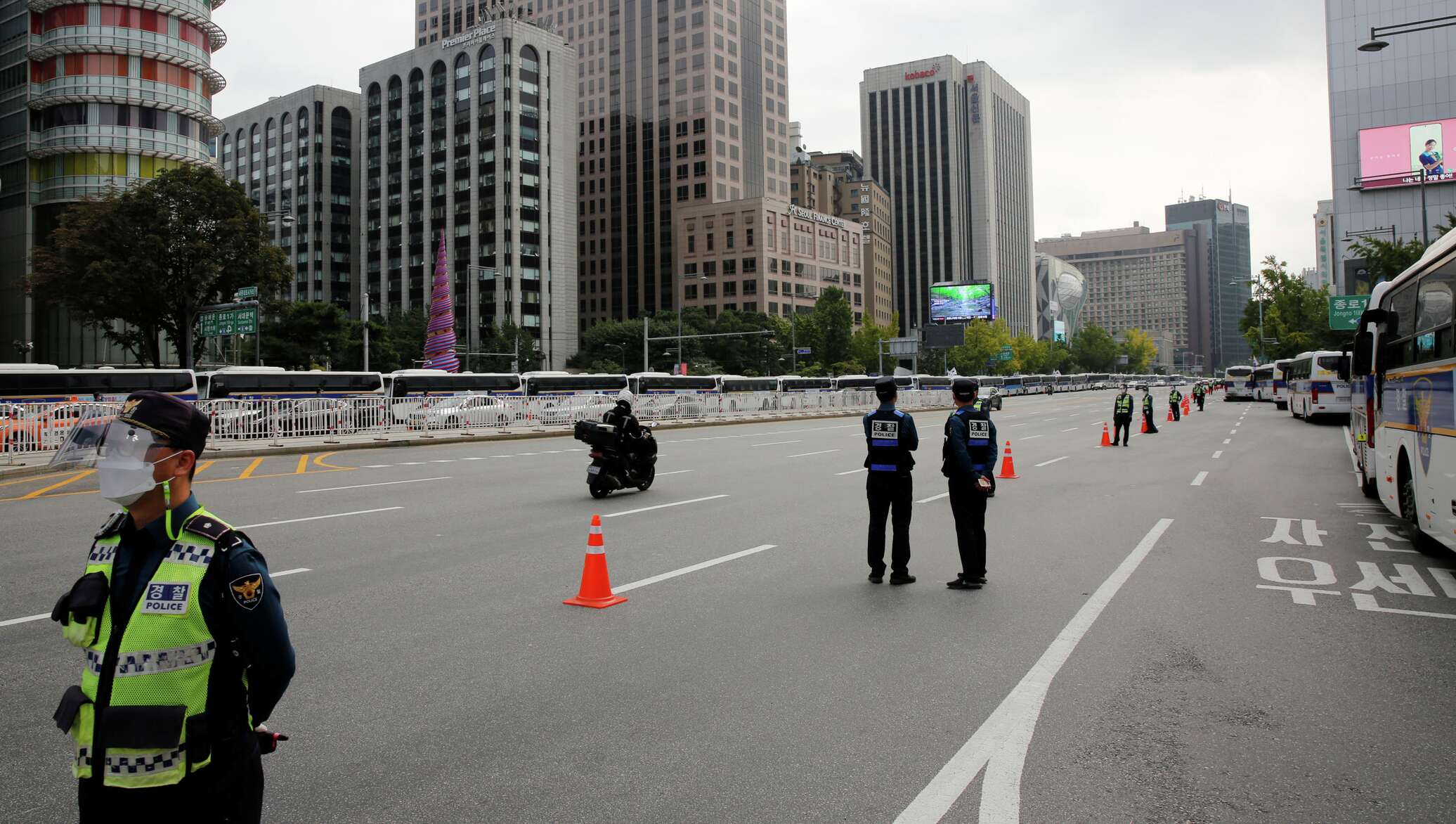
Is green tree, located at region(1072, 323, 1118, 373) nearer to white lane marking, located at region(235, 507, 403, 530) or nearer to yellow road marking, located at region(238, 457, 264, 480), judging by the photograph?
yellow road marking, located at region(238, 457, 264, 480)

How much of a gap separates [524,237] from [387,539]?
10656 cm

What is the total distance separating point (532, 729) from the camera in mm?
4469

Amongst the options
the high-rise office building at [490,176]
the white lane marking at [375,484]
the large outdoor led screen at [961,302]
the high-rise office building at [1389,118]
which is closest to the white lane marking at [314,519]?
the white lane marking at [375,484]

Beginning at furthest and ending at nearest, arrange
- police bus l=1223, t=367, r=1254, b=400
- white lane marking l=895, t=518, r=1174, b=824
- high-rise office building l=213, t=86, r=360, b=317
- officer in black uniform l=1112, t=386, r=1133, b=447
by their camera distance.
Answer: high-rise office building l=213, t=86, r=360, b=317, police bus l=1223, t=367, r=1254, b=400, officer in black uniform l=1112, t=386, r=1133, b=447, white lane marking l=895, t=518, r=1174, b=824

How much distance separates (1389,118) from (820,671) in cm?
10211

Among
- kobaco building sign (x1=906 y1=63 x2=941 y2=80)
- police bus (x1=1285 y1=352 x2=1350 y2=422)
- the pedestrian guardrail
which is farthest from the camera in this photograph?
kobaco building sign (x1=906 y1=63 x2=941 y2=80)

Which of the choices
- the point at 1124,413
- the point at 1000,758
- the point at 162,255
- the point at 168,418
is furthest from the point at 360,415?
the point at 168,418

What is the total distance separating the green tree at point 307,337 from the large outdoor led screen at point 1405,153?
88311mm

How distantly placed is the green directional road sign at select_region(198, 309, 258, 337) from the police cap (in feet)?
142

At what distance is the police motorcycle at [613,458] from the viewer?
13531mm

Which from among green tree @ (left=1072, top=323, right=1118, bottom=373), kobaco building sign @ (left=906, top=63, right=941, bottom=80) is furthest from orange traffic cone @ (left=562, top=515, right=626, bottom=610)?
kobaco building sign @ (left=906, top=63, right=941, bottom=80)

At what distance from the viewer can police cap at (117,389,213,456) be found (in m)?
2.35

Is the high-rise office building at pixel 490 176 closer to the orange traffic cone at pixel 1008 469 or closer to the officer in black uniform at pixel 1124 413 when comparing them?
the officer in black uniform at pixel 1124 413

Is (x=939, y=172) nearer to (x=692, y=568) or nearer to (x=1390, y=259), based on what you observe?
(x=1390, y=259)
